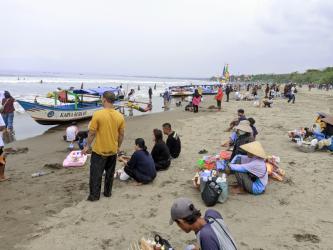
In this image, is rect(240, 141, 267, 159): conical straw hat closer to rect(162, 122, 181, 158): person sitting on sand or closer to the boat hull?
rect(162, 122, 181, 158): person sitting on sand

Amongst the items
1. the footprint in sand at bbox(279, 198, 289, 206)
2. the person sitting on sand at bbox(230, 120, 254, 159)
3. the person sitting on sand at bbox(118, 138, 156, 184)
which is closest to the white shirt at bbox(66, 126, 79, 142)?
the person sitting on sand at bbox(118, 138, 156, 184)

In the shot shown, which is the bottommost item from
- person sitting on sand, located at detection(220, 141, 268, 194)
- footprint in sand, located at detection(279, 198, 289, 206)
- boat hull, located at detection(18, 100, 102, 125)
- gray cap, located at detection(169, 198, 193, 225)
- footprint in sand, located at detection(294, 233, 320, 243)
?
boat hull, located at detection(18, 100, 102, 125)

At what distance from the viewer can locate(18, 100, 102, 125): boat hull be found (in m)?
15.6

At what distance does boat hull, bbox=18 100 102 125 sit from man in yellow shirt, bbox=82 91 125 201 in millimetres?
10689

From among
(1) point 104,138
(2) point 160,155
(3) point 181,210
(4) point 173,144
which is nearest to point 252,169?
(2) point 160,155

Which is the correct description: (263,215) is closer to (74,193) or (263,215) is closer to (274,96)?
(74,193)

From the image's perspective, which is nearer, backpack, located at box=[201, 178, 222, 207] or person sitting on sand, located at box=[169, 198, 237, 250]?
person sitting on sand, located at box=[169, 198, 237, 250]

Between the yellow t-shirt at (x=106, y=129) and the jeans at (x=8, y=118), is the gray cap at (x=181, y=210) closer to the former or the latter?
the yellow t-shirt at (x=106, y=129)

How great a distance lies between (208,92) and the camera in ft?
146

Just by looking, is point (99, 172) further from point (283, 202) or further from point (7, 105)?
point (7, 105)

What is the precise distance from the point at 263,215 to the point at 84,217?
8.84 feet

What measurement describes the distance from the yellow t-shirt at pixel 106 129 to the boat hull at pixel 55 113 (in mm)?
10800

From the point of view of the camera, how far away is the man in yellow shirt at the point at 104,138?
18.8 ft

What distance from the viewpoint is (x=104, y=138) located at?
5.80 m
